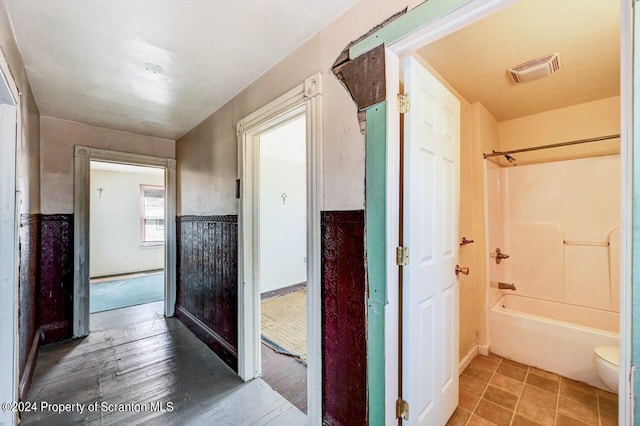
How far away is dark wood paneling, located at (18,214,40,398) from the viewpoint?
186 centimetres

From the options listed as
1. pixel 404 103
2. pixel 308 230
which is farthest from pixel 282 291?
pixel 404 103

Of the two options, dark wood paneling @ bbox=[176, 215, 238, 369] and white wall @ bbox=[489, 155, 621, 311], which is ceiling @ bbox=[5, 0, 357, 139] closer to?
dark wood paneling @ bbox=[176, 215, 238, 369]

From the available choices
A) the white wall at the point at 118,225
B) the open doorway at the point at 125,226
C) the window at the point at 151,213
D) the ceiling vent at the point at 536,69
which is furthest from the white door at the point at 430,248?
the window at the point at 151,213

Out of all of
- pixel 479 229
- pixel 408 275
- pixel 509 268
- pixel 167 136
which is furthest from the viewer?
pixel 167 136

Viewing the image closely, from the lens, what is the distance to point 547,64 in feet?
5.91

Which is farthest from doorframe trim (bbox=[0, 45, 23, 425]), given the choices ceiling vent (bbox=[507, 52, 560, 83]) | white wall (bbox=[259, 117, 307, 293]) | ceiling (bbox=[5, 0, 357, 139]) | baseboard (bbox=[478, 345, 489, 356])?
baseboard (bbox=[478, 345, 489, 356])

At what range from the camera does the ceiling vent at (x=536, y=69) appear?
5.79 ft

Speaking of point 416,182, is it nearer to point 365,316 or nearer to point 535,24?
point 365,316

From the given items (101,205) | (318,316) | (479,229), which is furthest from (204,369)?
(101,205)

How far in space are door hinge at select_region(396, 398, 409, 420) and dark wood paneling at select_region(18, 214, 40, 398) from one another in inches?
93.6

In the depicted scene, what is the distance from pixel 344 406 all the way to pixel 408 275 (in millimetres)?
813

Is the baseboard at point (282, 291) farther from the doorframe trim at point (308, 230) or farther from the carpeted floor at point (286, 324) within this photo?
the doorframe trim at point (308, 230)

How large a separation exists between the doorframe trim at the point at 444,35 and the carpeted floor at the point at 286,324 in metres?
1.66

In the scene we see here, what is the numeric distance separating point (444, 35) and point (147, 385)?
9.72ft
